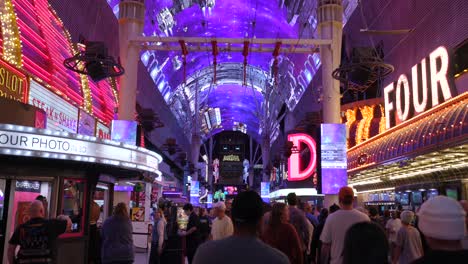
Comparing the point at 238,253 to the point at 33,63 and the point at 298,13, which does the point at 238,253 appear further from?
the point at 298,13

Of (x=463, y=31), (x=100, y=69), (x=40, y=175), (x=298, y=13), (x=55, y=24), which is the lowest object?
(x=40, y=175)

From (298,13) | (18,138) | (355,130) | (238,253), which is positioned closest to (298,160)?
(355,130)

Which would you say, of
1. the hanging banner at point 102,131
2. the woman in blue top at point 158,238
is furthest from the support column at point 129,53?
the woman in blue top at point 158,238

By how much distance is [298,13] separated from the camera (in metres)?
29.3

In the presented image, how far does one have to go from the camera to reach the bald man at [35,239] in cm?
527

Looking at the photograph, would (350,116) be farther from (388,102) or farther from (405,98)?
(405,98)

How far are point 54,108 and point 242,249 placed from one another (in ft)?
38.1

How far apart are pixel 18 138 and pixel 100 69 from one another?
154 inches

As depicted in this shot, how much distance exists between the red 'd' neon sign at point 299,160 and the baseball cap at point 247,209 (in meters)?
22.3

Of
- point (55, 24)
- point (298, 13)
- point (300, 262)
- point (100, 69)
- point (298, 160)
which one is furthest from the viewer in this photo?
point (298, 13)

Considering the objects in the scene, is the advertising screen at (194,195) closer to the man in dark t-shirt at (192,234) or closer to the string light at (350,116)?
the string light at (350,116)

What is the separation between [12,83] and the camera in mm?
10039

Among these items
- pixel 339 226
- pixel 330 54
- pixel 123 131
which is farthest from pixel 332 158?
pixel 339 226

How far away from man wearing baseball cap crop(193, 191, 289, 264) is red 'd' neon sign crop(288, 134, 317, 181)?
2239 centimetres
